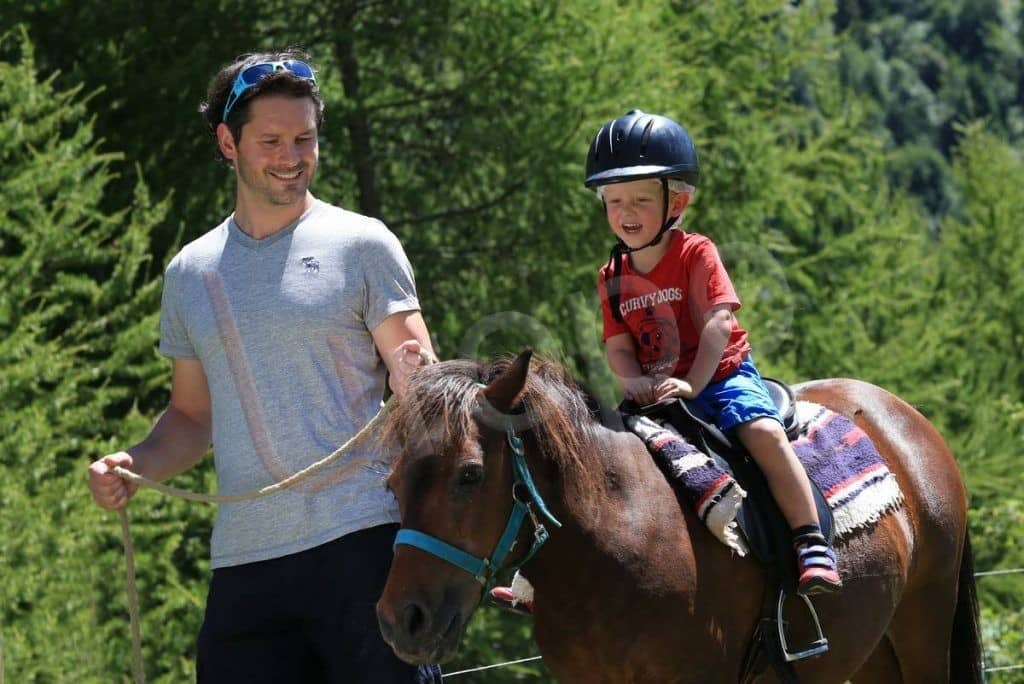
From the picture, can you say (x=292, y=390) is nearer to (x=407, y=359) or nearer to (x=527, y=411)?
(x=407, y=359)

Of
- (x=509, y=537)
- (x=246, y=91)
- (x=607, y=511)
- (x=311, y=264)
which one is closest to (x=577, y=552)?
(x=607, y=511)

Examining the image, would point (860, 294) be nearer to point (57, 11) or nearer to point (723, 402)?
point (57, 11)

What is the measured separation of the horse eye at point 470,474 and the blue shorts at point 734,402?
3.02 feet

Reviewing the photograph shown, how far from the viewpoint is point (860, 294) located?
57.3ft

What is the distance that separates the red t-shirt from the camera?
3658 mm

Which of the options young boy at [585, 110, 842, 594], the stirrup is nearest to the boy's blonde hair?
young boy at [585, 110, 842, 594]

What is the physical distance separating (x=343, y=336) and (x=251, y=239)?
0.32m

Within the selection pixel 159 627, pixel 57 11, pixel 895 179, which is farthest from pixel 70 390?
pixel 895 179

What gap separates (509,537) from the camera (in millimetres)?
Answer: 3033

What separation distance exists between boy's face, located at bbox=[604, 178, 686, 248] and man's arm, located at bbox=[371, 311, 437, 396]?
2.40 ft

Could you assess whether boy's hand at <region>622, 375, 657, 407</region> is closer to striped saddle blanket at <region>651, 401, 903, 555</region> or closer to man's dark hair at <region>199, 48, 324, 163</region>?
striped saddle blanket at <region>651, 401, 903, 555</region>

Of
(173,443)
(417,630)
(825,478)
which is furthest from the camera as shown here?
(825,478)

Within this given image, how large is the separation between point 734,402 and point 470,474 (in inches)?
39.1

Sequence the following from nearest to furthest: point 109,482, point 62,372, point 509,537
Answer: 1. point 509,537
2. point 109,482
3. point 62,372
